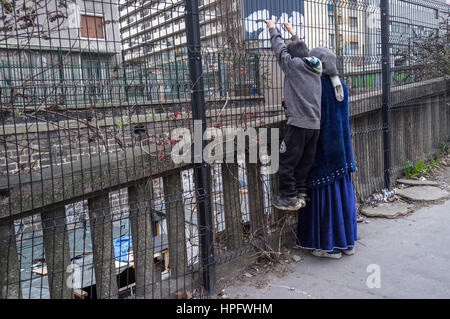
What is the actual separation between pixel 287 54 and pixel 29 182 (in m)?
2.21

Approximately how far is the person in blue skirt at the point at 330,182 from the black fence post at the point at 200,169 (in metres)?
1.13

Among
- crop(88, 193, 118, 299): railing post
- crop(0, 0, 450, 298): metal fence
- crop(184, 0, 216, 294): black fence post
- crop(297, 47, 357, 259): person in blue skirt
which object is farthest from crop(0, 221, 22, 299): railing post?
crop(297, 47, 357, 259): person in blue skirt

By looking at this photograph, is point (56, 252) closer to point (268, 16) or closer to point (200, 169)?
point (200, 169)

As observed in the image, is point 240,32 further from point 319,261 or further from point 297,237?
point 319,261

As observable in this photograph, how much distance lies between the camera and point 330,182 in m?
3.59

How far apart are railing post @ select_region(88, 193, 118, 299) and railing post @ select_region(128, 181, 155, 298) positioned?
0.20m

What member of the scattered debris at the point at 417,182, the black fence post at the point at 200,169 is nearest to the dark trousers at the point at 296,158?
the black fence post at the point at 200,169

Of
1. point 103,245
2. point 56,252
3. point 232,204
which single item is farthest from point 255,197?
point 56,252

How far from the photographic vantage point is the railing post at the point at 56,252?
236cm

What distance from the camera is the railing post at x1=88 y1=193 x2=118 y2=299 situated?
257cm

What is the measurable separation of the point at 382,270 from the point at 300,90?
178 cm

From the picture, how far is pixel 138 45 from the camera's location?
3256mm

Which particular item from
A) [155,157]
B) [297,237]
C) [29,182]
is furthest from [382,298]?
[29,182]

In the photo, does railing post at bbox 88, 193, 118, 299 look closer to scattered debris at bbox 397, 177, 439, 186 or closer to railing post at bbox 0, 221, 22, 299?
railing post at bbox 0, 221, 22, 299
